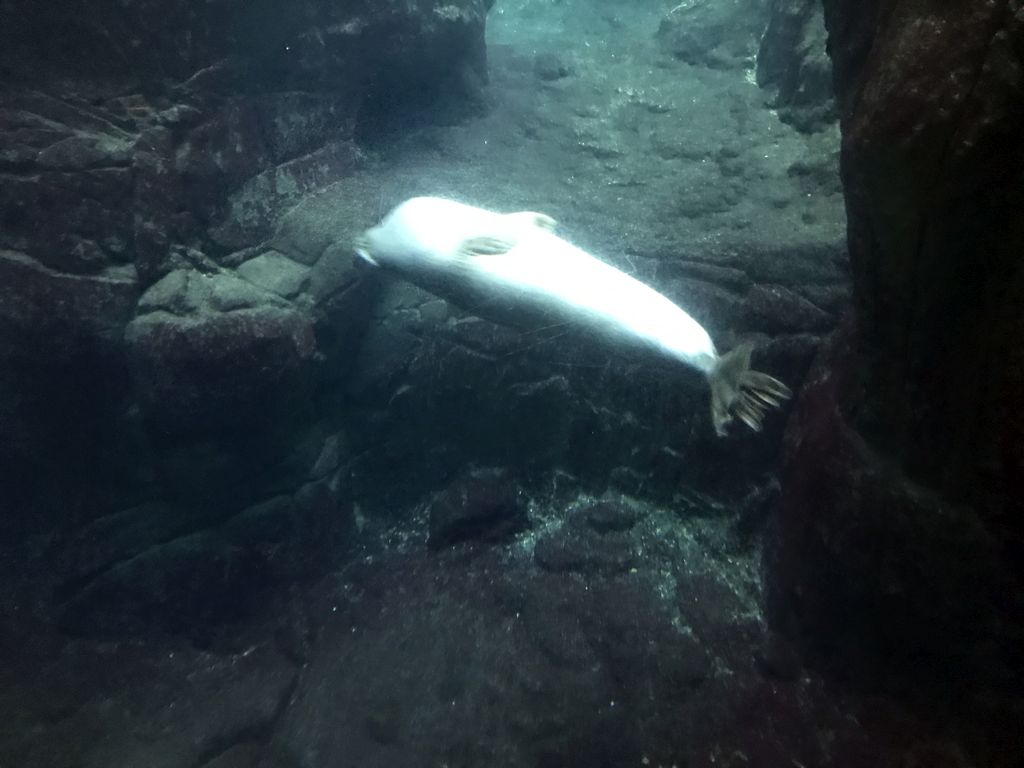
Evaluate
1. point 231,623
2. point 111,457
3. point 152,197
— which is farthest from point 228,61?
point 231,623

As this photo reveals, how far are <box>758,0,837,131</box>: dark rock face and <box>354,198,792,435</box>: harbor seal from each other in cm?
386

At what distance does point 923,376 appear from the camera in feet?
9.71

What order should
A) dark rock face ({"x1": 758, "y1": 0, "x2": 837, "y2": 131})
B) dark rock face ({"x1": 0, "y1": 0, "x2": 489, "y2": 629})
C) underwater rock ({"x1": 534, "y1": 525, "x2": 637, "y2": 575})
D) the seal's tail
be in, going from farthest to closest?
dark rock face ({"x1": 758, "y1": 0, "x2": 837, "y2": 131}) → underwater rock ({"x1": 534, "y1": 525, "x2": 637, "y2": 575}) → dark rock face ({"x1": 0, "y1": 0, "x2": 489, "y2": 629}) → the seal's tail

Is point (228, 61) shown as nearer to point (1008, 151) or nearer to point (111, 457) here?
point (111, 457)

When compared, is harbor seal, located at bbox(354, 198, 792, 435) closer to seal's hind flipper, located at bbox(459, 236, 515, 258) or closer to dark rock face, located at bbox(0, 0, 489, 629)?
seal's hind flipper, located at bbox(459, 236, 515, 258)

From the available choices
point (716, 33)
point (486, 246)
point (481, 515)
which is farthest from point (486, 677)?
point (716, 33)

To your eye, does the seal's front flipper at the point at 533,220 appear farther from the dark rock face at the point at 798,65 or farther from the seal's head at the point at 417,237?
the dark rock face at the point at 798,65

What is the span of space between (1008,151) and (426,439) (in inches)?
168

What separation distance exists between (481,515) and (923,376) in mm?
3163

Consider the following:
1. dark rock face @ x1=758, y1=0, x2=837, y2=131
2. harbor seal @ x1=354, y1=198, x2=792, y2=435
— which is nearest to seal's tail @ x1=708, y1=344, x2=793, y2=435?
harbor seal @ x1=354, y1=198, x2=792, y2=435

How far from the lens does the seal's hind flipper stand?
3.49 meters

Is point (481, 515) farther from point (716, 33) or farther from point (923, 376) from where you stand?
point (716, 33)

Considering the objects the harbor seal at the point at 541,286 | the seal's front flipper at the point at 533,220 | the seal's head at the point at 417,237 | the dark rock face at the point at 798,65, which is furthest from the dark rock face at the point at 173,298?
the dark rock face at the point at 798,65

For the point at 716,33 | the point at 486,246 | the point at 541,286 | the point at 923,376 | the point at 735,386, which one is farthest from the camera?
the point at 716,33
